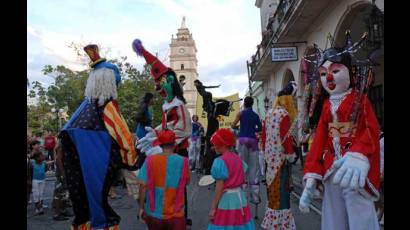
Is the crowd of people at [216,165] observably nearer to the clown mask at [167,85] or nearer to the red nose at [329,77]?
the red nose at [329,77]

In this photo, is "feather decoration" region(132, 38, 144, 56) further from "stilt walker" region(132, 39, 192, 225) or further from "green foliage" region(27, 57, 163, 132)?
"green foliage" region(27, 57, 163, 132)

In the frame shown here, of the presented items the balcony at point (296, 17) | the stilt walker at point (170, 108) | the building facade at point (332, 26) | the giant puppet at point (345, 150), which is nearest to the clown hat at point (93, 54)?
the stilt walker at point (170, 108)

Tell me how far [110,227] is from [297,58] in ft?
39.2

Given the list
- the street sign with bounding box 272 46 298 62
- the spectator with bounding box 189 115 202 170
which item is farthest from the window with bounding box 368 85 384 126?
the spectator with bounding box 189 115 202 170

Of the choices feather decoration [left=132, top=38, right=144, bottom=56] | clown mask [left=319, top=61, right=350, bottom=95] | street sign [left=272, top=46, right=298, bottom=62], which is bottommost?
clown mask [left=319, top=61, right=350, bottom=95]

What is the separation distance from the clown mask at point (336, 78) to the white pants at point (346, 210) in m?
0.83

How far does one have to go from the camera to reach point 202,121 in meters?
13.5

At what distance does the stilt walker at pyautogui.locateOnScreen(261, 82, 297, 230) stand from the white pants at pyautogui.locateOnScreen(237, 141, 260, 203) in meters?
1.06

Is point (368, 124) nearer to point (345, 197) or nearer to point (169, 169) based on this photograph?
point (345, 197)

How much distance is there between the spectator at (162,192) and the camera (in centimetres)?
383

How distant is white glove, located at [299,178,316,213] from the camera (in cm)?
341

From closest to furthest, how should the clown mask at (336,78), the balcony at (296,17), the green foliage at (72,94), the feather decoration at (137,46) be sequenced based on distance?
1. the clown mask at (336,78)
2. the feather decoration at (137,46)
3. the balcony at (296,17)
4. the green foliage at (72,94)
